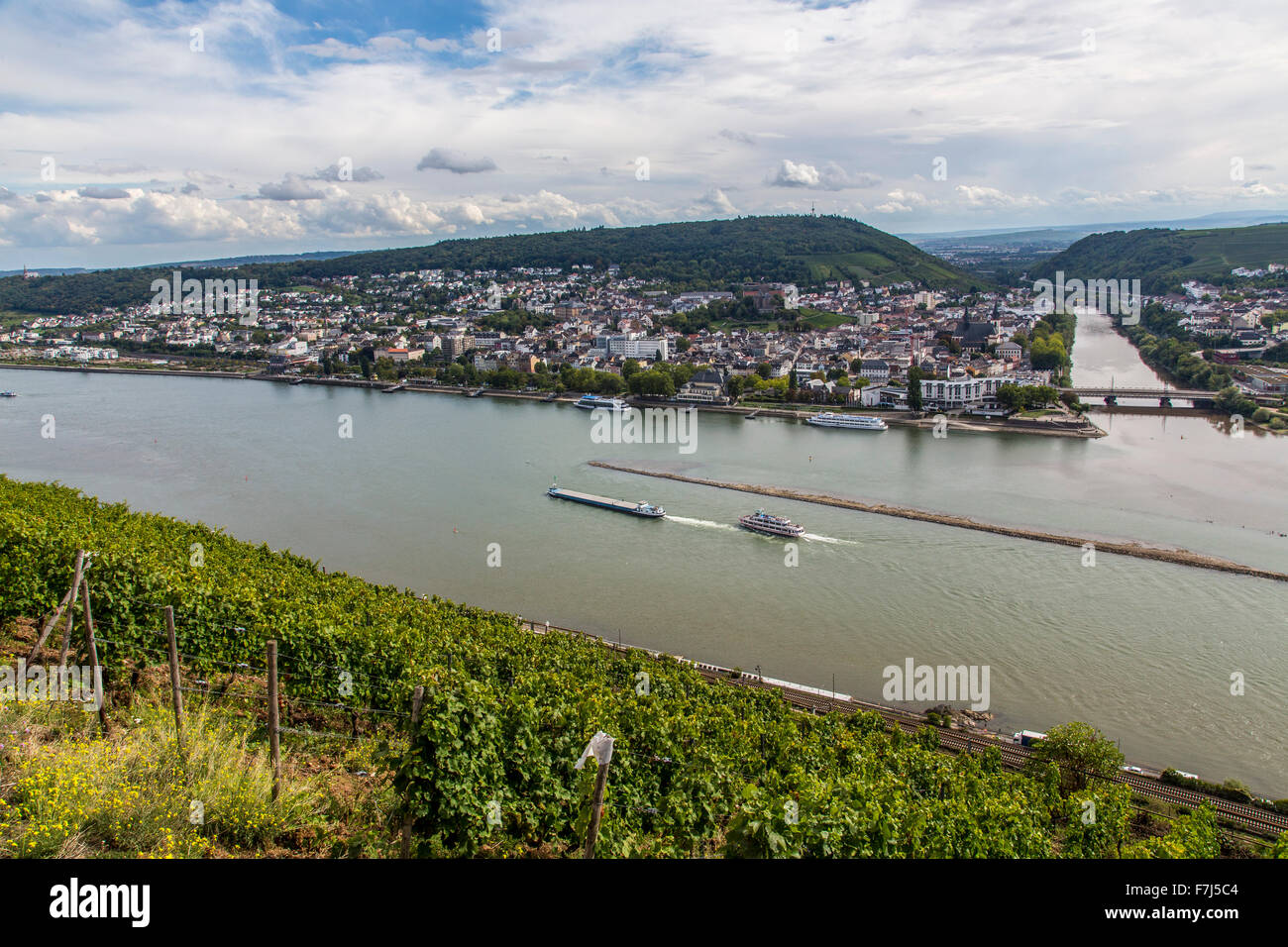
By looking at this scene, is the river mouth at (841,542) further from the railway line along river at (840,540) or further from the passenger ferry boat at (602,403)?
the passenger ferry boat at (602,403)

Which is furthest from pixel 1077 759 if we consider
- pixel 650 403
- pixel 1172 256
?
pixel 1172 256

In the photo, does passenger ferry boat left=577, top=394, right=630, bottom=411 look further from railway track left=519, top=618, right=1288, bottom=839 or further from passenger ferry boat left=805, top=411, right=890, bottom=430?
railway track left=519, top=618, right=1288, bottom=839

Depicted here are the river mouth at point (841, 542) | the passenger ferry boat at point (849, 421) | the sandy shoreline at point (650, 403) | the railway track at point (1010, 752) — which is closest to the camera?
the railway track at point (1010, 752)

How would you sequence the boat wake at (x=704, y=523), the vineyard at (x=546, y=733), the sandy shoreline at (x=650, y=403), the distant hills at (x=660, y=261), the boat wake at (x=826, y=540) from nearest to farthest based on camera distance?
the vineyard at (x=546, y=733) < the boat wake at (x=826, y=540) < the boat wake at (x=704, y=523) < the sandy shoreline at (x=650, y=403) < the distant hills at (x=660, y=261)

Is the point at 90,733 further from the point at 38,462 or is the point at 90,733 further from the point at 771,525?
the point at 38,462

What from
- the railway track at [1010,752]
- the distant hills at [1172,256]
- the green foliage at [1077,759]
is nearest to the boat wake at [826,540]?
the railway track at [1010,752]
